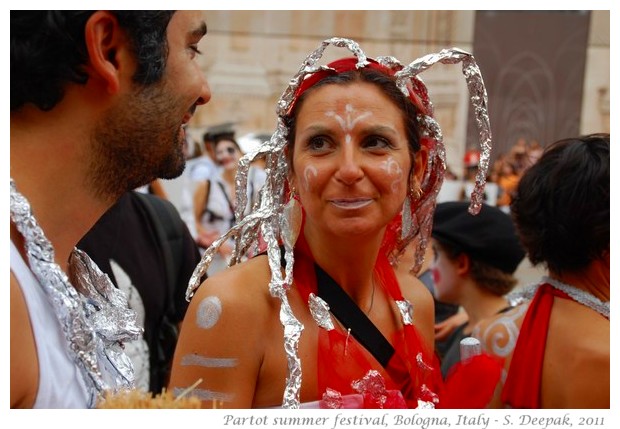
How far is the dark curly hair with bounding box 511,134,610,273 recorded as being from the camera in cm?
323

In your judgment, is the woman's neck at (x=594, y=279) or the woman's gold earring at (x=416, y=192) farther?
the woman's neck at (x=594, y=279)

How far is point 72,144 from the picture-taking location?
6.06 feet

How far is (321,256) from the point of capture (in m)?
2.86

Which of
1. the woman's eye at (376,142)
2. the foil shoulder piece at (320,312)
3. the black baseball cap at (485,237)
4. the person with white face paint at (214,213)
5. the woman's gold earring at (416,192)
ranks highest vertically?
the woman's eye at (376,142)

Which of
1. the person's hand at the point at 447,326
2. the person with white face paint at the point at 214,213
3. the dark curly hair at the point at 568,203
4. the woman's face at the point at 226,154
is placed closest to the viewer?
the dark curly hair at the point at 568,203

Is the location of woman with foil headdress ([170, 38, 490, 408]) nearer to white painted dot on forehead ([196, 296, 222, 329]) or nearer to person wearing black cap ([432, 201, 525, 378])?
white painted dot on forehead ([196, 296, 222, 329])

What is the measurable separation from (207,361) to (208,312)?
0.43 ft

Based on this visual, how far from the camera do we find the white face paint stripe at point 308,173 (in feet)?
9.12

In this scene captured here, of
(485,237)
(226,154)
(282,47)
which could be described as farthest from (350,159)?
(282,47)

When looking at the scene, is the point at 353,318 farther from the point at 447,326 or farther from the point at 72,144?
the point at 447,326

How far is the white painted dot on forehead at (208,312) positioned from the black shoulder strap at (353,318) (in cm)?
35

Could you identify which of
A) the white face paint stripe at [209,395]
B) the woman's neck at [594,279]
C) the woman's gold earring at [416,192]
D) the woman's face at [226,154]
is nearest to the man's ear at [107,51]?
the white face paint stripe at [209,395]

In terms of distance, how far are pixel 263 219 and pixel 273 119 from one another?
11334 mm

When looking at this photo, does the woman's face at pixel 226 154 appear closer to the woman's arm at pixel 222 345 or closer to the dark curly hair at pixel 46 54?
the woman's arm at pixel 222 345
